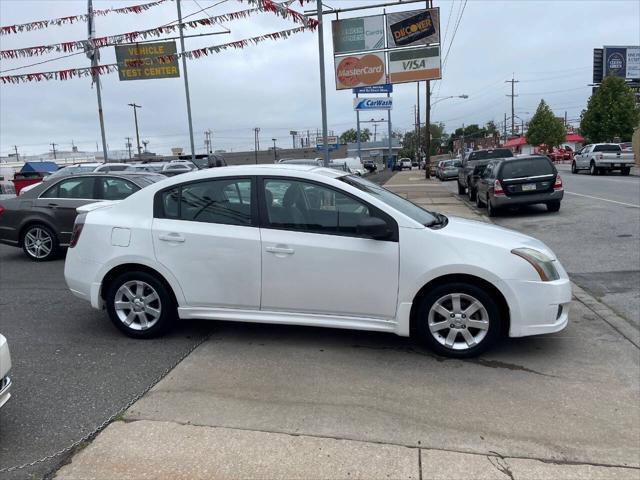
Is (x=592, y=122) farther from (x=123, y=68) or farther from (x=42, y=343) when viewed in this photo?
(x=42, y=343)

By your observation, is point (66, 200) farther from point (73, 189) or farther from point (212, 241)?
point (212, 241)

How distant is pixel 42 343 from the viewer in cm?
510

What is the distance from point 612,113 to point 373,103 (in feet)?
76.6

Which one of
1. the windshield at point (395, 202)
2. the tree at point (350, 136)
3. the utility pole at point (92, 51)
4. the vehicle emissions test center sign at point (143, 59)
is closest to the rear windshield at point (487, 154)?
the vehicle emissions test center sign at point (143, 59)

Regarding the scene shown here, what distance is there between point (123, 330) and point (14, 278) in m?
3.97

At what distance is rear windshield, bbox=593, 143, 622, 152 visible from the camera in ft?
100

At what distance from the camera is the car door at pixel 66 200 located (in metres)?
9.20

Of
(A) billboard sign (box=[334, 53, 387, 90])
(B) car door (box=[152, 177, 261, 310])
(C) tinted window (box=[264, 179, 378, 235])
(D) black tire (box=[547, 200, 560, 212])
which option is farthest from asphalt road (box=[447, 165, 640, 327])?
(A) billboard sign (box=[334, 53, 387, 90])

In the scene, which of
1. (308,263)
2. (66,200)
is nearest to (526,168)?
(66,200)

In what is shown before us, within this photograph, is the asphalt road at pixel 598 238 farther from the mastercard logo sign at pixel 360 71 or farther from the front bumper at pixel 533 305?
the mastercard logo sign at pixel 360 71

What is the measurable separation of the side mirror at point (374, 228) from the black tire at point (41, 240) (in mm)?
6851

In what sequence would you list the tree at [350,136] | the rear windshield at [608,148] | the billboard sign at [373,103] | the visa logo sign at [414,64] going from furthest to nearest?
the tree at [350,136] < the billboard sign at [373,103] < the rear windshield at [608,148] < the visa logo sign at [414,64]

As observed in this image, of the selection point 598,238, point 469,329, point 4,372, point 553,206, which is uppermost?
point 4,372

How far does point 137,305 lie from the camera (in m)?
5.08
